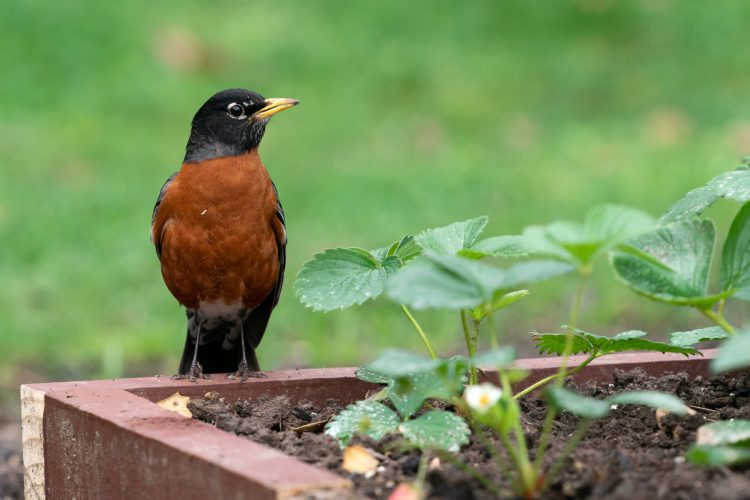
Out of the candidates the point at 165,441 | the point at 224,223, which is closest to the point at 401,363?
the point at 165,441

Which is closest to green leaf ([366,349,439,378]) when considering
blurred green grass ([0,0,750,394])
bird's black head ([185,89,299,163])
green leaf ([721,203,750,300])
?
green leaf ([721,203,750,300])

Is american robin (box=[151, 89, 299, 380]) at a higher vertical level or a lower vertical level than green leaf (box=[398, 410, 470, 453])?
higher

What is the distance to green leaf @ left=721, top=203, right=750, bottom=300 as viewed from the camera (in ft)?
7.29

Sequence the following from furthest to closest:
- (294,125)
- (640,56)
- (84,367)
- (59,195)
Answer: (640,56), (294,125), (59,195), (84,367)

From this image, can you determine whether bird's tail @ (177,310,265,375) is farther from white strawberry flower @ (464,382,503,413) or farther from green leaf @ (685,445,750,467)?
green leaf @ (685,445,750,467)

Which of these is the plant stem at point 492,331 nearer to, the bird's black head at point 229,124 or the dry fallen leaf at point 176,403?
the dry fallen leaf at point 176,403

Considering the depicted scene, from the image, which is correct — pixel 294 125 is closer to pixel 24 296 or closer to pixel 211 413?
pixel 24 296

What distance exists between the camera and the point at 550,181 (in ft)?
31.9

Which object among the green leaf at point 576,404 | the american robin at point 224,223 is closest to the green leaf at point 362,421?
the green leaf at point 576,404

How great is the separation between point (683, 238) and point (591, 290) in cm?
553

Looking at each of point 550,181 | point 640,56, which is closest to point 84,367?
point 550,181

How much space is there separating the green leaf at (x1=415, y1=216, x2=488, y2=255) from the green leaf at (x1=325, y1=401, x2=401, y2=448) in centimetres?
38

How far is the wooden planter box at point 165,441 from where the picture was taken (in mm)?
2068

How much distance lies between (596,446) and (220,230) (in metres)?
1.86
